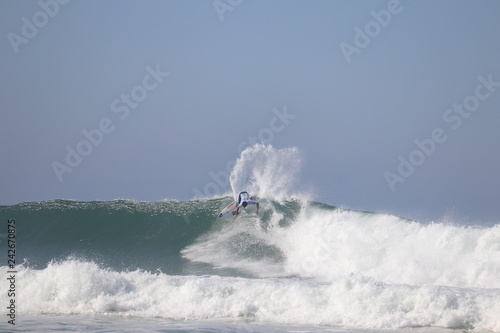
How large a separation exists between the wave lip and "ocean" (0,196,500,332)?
0.9 inches

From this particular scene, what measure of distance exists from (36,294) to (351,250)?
823cm

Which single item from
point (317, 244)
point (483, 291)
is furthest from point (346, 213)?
point (483, 291)

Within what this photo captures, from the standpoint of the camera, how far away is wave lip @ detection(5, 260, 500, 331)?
37.1ft

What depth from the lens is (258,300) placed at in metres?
12.6

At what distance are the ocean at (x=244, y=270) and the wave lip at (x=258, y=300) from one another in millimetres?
24

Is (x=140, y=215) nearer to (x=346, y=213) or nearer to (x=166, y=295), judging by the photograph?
(x=346, y=213)

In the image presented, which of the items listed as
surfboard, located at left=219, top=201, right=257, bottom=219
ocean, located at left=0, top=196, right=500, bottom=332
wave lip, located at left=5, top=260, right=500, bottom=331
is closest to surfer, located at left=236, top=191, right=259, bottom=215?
surfboard, located at left=219, top=201, right=257, bottom=219

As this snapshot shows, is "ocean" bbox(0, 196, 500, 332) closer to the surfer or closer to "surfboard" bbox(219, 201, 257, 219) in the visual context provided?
"surfboard" bbox(219, 201, 257, 219)

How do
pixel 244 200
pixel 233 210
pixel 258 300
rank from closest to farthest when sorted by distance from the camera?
1. pixel 258 300
2. pixel 244 200
3. pixel 233 210

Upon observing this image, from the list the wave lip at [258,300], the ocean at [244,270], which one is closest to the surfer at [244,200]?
the ocean at [244,270]

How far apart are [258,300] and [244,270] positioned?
14.8 feet

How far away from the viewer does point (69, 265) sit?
46.8 ft

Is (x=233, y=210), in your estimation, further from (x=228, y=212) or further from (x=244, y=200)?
(x=244, y=200)

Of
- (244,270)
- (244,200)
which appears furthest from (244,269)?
(244,200)
